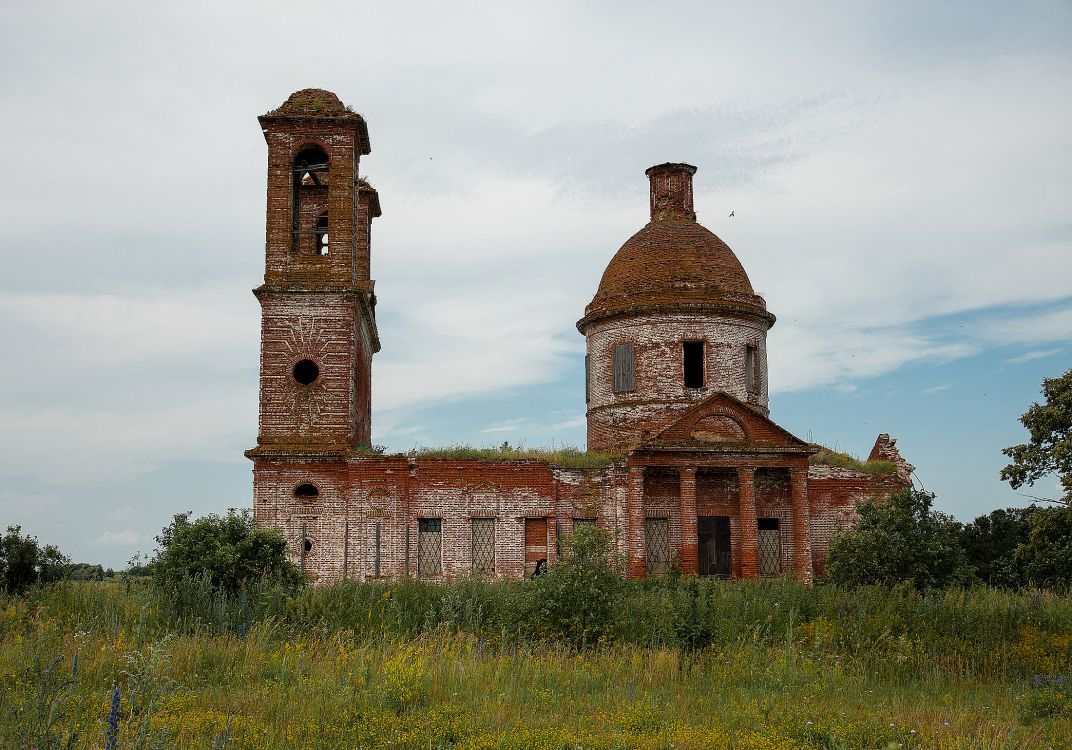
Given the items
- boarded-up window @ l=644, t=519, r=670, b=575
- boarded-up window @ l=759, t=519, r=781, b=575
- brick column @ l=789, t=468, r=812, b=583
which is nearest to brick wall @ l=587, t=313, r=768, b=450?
boarded-up window @ l=644, t=519, r=670, b=575

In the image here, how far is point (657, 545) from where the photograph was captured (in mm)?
26328

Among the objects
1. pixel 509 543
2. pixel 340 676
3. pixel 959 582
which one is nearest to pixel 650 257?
pixel 509 543

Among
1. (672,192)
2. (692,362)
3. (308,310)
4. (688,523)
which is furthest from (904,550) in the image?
(308,310)

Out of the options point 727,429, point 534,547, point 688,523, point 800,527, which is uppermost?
point 727,429

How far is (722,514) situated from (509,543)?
20.0ft

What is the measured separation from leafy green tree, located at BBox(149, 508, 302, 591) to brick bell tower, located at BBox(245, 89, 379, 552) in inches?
332

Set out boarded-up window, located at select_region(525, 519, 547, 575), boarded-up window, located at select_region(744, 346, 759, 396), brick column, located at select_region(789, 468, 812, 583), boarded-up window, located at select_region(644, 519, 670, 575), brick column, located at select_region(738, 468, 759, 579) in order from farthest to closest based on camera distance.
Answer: boarded-up window, located at select_region(744, 346, 759, 396)
boarded-up window, located at select_region(644, 519, 670, 575)
brick column, located at select_region(789, 468, 812, 583)
brick column, located at select_region(738, 468, 759, 579)
boarded-up window, located at select_region(525, 519, 547, 575)

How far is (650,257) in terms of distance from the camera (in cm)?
3089

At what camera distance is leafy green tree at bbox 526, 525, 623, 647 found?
12.8 metres

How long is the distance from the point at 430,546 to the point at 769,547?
369 inches

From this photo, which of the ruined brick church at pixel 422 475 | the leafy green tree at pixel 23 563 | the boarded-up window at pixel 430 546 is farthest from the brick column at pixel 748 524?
the leafy green tree at pixel 23 563

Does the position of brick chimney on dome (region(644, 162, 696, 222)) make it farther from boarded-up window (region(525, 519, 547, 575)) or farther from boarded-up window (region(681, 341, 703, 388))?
boarded-up window (region(525, 519, 547, 575))

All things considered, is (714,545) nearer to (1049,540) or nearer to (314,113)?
(1049,540)

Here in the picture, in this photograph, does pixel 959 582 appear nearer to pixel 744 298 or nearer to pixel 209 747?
pixel 744 298
